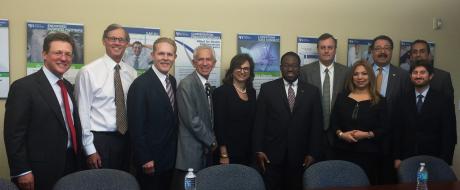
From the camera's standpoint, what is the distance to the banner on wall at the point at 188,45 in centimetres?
346

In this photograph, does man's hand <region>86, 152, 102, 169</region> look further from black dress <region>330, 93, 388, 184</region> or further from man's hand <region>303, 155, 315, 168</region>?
black dress <region>330, 93, 388, 184</region>

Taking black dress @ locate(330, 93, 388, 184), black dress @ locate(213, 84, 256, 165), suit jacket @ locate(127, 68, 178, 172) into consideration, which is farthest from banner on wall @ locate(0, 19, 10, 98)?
black dress @ locate(330, 93, 388, 184)

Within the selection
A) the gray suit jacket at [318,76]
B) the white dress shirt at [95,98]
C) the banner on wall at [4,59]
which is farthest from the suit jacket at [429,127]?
the banner on wall at [4,59]

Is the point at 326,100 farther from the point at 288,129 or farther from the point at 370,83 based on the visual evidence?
the point at 288,129

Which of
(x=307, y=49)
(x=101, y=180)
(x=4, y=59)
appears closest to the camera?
(x=101, y=180)

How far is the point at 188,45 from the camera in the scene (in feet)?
11.4

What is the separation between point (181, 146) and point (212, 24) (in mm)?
1261

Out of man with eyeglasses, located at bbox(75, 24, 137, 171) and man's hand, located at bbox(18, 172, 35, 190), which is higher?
man with eyeglasses, located at bbox(75, 24, 137, 171)

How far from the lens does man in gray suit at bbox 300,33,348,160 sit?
3.39 meters

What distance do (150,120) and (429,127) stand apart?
224 cm

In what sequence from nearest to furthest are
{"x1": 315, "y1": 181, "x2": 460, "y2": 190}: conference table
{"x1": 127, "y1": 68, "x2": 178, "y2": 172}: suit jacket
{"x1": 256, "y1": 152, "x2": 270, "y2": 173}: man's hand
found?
1. {"x1": 315, "y1": 181, "x2": 460, "y2": 190}: conference table
2. {"x1": 127, "y1": 68, "x2": 178, "y2": 172}: suit jacket
3. {"x1": 256, "y1": 152, "x2": 270, "y2": 173}: man's hand

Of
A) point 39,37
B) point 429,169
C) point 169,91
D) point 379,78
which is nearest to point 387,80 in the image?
point 379,78

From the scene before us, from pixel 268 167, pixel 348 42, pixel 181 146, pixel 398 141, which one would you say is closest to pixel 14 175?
pixel 181 146

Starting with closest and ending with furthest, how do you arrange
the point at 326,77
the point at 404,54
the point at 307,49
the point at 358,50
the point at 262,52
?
1. the point at 326,77
2. the point at 262,52
3. the point at 307,49
4. the point at 358,50
5. the point at 404,54
